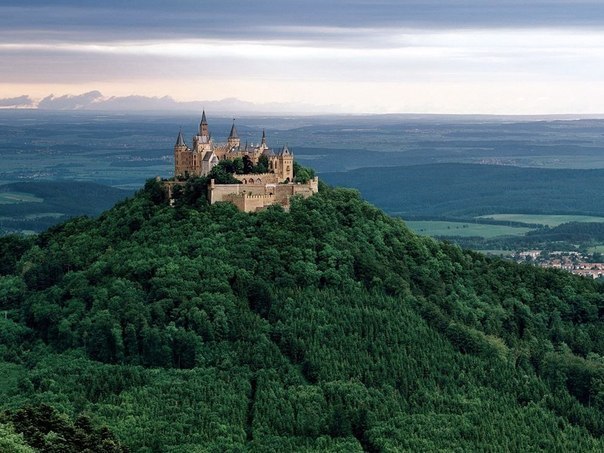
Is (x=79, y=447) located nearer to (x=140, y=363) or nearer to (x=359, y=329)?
(x=140, y=363)

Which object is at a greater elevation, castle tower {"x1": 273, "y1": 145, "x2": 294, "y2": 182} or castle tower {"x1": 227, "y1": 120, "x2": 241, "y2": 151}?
castle tower {"x1": 227, "y1": 120, "x2": 241, "y2": 151}

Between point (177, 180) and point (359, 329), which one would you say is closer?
point (359, 329)

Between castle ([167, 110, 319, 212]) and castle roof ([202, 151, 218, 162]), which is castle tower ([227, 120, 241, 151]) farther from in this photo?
castle roof ([202, 151, 218, 162])

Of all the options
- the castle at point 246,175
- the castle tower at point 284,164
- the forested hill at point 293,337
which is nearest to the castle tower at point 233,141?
the castle at point 246,175

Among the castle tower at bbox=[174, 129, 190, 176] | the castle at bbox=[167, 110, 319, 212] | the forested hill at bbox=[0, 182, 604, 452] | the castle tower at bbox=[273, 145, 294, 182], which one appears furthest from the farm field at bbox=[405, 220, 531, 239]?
the forested hill at bbox=[0, 182, 604, 452]

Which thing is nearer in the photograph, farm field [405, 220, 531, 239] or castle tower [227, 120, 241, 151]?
castle tower [227, 120, 241, 151]

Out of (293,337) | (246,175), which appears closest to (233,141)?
(246,175)

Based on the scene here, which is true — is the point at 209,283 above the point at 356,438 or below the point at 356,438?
above

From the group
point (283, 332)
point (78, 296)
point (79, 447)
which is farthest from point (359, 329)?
point (79, 447)
